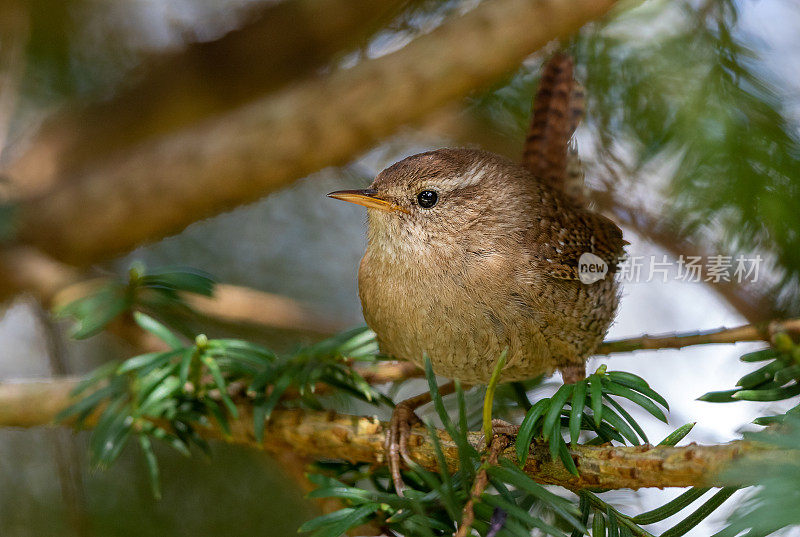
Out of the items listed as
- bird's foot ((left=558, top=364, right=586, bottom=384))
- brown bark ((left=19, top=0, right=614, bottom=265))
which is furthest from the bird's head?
brown bark ((left=19, top=0, right=614, bottom=265))

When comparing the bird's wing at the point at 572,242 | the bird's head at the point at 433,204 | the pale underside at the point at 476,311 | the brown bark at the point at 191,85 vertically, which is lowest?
the pale underside at the point at 476,311

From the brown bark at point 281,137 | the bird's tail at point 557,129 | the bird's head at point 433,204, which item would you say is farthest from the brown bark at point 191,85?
the bird's head at point 433,204

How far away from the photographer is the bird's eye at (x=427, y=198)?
5.48 ft

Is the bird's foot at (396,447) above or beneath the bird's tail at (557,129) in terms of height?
beneath

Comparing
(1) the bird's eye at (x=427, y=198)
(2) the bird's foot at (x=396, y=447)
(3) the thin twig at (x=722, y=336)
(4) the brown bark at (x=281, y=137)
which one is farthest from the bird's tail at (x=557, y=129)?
(2) the bird's foot at (x=396, y=447)

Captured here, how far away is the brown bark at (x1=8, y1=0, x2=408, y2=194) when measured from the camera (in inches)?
107

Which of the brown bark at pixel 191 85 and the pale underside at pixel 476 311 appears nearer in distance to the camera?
the pale underside at pixel 476 311

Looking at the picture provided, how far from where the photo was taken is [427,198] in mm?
1675

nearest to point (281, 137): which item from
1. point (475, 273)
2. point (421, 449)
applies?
point (475, 273)

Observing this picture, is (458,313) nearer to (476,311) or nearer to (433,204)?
(476,311)

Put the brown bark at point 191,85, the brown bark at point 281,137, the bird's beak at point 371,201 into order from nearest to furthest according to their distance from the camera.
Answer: the bird's beak at point 371,201 < the brown bark at point 281,137 < the brown bark at point 191,85

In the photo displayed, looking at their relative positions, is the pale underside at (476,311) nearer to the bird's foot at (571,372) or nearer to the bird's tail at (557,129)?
the bird's foot at (571,372)

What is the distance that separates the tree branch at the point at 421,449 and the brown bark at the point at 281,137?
89cm

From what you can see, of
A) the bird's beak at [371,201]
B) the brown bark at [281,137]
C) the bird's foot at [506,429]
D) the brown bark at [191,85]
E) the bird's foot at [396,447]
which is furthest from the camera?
the brown bark at [191,85]
